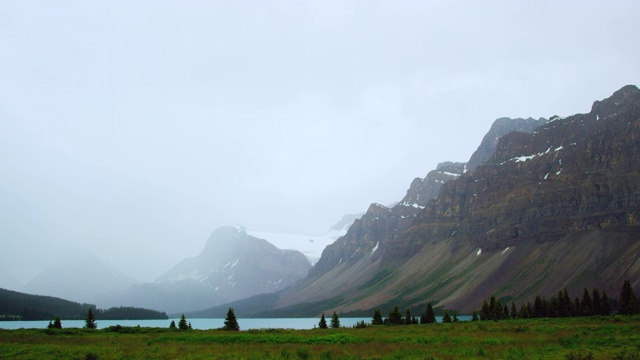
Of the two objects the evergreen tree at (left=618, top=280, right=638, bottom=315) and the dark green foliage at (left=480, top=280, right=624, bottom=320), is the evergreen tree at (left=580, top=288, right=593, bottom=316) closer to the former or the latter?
the dark green foliage at (left=480, top=280, right=624, bottom=320)

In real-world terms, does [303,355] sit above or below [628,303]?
above

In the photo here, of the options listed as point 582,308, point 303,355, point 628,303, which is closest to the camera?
point 303,355

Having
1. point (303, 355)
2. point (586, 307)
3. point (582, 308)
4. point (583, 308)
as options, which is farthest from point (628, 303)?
point (303, 355)

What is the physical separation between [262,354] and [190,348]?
26.2 feet

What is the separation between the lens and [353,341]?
4262 centimetres

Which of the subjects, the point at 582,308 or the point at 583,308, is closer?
the point at 583,308

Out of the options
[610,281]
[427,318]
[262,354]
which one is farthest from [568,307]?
[610,281]

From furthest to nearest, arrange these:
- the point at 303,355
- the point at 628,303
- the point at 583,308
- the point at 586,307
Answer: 1. the point at 583,308
2. the point at 586,307
3. the point at 628,303
4. the point at 303,355

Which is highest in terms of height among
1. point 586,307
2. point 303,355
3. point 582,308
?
point 303,355

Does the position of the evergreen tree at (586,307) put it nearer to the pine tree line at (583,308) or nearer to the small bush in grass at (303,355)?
the pine tree line at (583,308)

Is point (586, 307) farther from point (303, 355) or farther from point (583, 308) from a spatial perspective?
point (303, 355)

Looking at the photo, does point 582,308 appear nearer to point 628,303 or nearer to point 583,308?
point 583,308

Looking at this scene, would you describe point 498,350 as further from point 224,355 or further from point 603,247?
point 603,247

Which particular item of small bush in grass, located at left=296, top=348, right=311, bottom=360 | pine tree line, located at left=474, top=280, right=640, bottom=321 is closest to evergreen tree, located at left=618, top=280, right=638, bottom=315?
pine tree line, located at left=474, top=280, right=640, bottom=321
